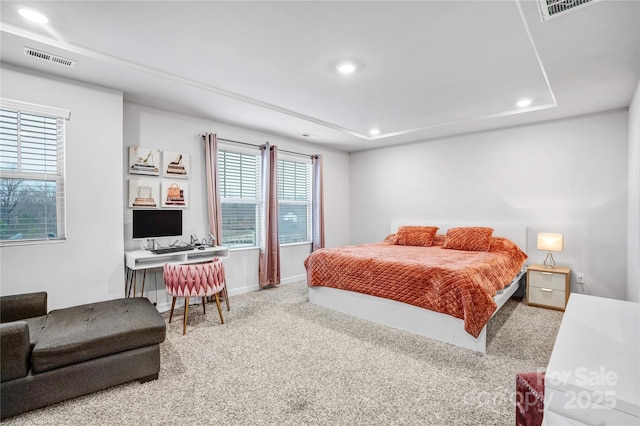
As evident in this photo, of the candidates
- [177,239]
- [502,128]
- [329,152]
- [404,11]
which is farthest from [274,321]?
[502,128]

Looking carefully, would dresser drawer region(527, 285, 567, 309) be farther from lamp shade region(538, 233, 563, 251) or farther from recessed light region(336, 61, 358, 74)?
recessed light region(336, 61, 358, 74)

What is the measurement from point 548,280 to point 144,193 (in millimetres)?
5012

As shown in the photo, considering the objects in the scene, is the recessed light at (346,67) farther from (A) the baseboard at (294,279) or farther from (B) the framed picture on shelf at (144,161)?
(A) the baseboard at (294,279)

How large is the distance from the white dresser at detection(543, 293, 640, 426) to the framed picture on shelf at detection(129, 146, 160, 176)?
3947 millimetres

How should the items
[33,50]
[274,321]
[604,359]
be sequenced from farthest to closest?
[274,321] < [33,50] < [604,359]

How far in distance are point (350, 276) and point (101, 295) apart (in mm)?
2579

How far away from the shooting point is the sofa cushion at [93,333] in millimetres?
1851

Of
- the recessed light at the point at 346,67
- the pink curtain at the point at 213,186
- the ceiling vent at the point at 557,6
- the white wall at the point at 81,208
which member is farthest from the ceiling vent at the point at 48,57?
the ceiling vent at the point at 557,6

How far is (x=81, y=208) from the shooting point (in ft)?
9.62

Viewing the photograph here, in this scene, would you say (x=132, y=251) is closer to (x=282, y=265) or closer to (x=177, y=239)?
(x=177, y=239)

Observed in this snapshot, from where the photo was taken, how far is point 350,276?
3.48 meters

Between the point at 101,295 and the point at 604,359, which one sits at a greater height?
the point at 604,359

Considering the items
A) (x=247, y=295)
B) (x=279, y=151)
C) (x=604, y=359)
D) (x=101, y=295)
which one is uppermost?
(x=279, y=151)

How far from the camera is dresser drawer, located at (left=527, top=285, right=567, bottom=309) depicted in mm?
3691
